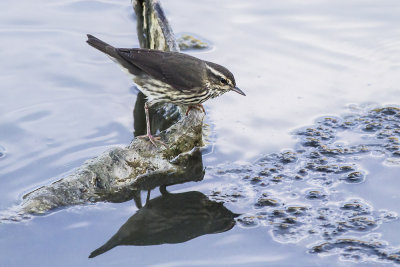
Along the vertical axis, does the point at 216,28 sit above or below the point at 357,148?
above

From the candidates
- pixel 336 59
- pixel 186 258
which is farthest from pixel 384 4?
pixel 186 258

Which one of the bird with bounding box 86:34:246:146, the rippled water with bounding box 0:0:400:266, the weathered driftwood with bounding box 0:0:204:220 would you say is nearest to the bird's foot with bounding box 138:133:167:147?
the weathered driftwood with bounding box 0:0:204:220

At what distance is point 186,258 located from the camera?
5.07 m

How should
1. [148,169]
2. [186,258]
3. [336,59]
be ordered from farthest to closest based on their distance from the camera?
1. [336,59]
2. [148,169]
3. [186,258]

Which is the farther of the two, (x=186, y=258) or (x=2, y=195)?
(x=2, y=195)

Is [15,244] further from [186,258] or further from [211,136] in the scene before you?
[211,136]

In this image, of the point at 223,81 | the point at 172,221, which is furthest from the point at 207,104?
the point at 172,221

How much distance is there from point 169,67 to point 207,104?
1054mm

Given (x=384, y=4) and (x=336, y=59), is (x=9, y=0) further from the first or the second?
(x=384, y=4)

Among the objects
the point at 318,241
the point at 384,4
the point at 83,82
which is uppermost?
the point at 384,4

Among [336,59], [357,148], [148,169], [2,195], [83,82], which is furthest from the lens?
[336,59]

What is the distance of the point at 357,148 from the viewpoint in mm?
6785

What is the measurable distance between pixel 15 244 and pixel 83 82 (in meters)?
3.17

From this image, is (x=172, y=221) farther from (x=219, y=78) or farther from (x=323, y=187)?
(x=219, y=78)
